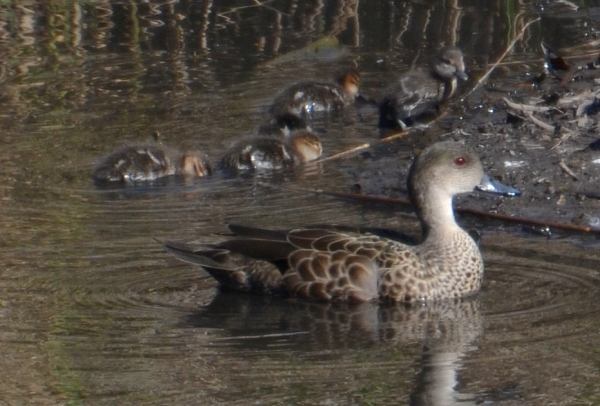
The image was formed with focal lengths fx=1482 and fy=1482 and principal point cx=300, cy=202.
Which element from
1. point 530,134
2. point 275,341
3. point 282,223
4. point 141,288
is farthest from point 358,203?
point 275,341

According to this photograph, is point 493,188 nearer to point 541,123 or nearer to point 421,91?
point 541,123

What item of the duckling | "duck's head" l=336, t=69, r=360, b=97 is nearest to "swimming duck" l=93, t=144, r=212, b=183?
the duckling

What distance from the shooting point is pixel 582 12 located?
11.7 m

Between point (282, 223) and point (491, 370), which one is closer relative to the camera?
point (491, 370)

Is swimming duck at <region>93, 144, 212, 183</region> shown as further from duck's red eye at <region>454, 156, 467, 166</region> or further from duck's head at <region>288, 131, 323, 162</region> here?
duck's red eye at <region>454, 156, 467, 166</region>

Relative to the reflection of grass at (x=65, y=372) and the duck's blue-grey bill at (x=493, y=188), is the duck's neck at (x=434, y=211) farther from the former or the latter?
the reflection of grass at (x=65, y=372)

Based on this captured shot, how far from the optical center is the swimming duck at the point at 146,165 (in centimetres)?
783

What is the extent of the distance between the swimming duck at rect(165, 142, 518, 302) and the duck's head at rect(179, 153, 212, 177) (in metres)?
1.98

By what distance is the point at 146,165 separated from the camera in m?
7.90

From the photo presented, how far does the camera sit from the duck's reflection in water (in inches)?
189

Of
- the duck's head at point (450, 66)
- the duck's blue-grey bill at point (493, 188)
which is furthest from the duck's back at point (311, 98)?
the duck's blue-grey bill at point (493, 188)

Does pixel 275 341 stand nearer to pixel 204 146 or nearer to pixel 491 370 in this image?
pixel 491 370

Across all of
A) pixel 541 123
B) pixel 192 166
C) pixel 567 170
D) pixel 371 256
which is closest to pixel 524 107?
pixel 541 123

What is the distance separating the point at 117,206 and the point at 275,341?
2459mm
